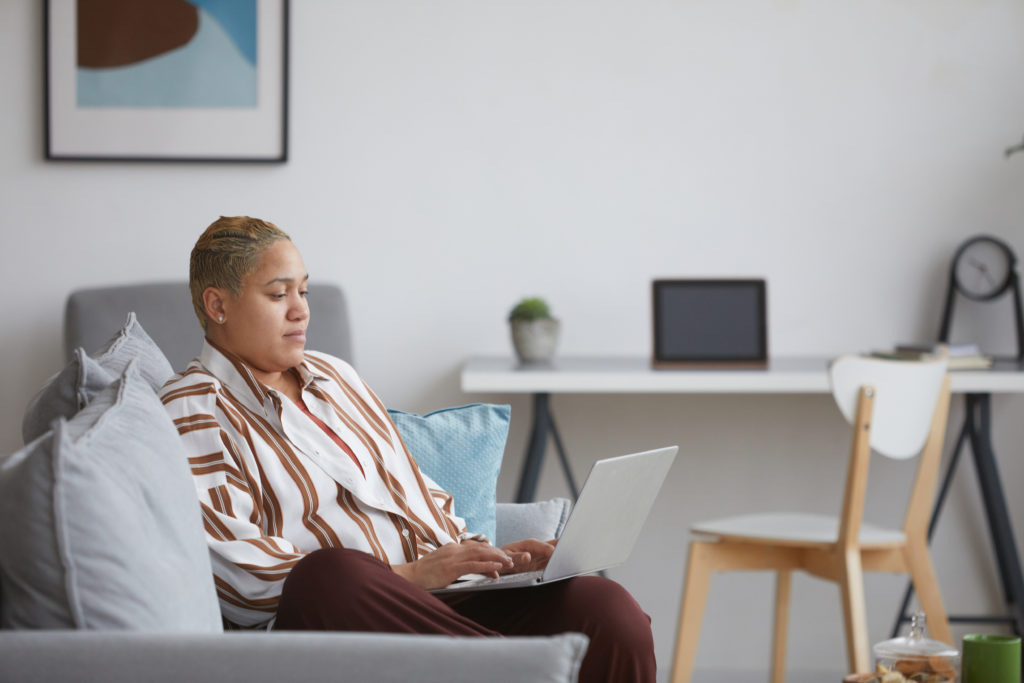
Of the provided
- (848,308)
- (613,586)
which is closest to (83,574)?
(613,586)

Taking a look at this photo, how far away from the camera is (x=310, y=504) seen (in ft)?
4.57

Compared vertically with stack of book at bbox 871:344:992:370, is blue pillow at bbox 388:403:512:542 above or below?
below

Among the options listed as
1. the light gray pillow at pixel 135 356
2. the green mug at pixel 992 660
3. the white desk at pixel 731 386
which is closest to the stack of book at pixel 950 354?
the white desk at pixel 731 386

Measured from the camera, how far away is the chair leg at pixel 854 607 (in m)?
2.25

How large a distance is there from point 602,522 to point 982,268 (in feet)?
6.41

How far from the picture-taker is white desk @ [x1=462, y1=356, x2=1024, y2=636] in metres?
2.49

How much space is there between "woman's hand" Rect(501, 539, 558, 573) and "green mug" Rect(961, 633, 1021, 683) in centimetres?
→ 58


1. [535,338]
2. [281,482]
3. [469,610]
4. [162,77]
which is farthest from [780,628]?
[162,77]

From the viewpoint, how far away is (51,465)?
950 millimetres

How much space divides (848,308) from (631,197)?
2.22 ft

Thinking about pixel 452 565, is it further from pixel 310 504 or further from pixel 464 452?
pixel 464 452

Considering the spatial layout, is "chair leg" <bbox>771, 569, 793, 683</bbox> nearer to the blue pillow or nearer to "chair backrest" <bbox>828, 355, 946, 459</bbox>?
"chair backrest" <bbox>828, 355, 946, 459</bbox>

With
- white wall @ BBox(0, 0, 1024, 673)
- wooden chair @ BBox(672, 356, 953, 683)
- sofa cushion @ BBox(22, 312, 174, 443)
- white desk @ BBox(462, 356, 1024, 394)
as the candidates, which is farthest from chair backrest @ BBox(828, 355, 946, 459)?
sofa cushion @ BBox(22, 312, 174, 443)

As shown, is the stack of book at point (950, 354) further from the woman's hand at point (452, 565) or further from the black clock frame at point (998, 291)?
the woman's hand at point (452, 565)
